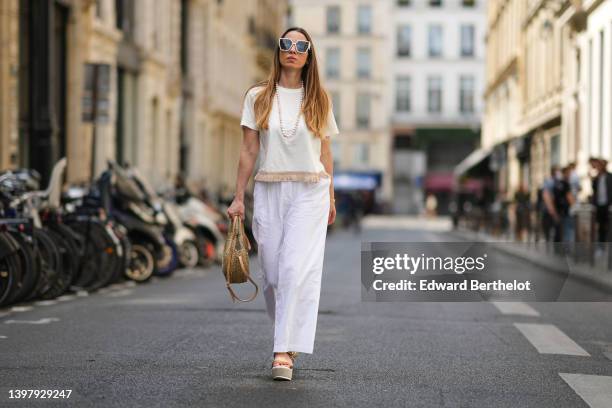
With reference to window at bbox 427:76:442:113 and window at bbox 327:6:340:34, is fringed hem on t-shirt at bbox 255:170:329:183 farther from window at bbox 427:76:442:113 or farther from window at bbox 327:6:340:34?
window at bbox 327:6:340:34

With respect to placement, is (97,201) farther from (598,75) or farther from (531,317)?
(598,75)

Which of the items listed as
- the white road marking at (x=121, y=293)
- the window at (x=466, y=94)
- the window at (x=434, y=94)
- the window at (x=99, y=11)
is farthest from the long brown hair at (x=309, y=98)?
the window at (x=434, y=94)

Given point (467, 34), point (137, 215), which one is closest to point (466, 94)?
point (467, 34)

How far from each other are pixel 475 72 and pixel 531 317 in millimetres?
74216

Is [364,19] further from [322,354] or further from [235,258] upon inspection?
→ [235,258]

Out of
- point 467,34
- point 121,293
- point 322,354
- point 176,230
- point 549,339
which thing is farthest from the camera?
point 467,34

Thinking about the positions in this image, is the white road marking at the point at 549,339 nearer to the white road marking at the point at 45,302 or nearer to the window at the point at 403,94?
the white road marking at the point at 45,302

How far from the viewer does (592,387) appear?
6.68 meters

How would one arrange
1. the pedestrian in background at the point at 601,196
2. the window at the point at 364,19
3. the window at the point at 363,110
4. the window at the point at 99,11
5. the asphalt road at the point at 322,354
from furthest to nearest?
the window at the point at 364,19, the window at the point at 363,110, the window at the point at 99,11, the pedestrian in background at the point at 601,196, the asphalt road at the point at 322,354

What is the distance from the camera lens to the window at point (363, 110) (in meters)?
82.1

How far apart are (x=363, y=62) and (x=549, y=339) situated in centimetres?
7498

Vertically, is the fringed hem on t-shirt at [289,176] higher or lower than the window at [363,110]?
lower

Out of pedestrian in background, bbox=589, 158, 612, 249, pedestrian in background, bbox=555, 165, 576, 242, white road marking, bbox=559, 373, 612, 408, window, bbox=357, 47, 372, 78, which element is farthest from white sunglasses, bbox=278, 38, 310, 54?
window, bbox=357, 47, 372, 78

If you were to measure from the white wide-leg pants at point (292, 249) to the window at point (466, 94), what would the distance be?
77032mm
